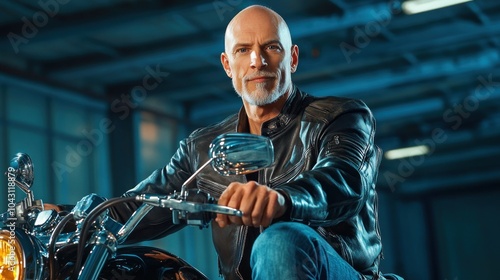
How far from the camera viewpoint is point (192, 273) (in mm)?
1656


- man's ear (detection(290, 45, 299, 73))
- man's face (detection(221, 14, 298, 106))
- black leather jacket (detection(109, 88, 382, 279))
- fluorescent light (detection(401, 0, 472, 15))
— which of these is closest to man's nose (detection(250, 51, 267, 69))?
man's face (detection(221, 14, 298, 106))

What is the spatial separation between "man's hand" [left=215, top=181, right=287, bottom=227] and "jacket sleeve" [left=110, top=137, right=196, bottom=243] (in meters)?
0.65

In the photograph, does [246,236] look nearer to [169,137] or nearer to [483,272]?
[169,137]

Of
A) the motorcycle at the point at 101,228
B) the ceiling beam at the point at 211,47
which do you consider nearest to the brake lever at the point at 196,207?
the motorcycle at the point at 101,228

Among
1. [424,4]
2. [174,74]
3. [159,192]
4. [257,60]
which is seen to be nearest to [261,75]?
[257,60]

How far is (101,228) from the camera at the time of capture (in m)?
1.40

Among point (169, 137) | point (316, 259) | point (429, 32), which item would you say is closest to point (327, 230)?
point (316, 259)

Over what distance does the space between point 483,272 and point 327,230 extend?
56.6ft

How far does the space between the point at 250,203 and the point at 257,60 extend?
732 millimetres

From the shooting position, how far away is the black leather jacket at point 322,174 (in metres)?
1.62

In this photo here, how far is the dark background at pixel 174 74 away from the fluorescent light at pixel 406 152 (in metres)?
1.01

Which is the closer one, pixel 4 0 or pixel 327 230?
pixel 327 230

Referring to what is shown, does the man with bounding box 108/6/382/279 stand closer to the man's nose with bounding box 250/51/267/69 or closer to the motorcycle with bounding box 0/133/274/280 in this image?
the man's nose with bounding box 250/51/267/69

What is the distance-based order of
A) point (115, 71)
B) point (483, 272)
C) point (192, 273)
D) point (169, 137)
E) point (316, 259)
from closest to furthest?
point (316, 259)
point (192, 273)
point (115, 71)
point (169, 137)
point (483, 272)
